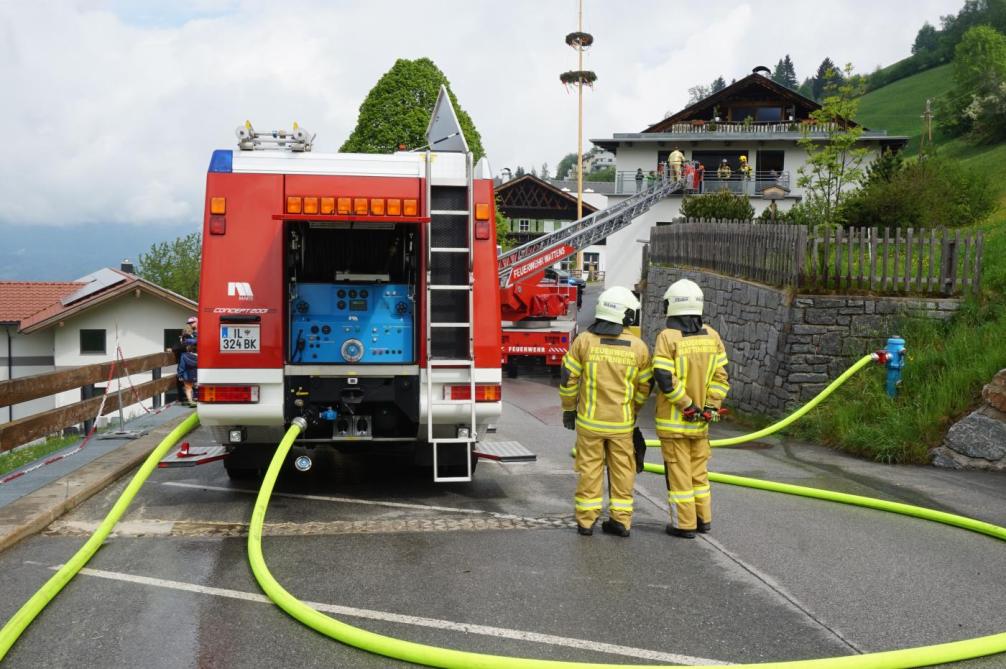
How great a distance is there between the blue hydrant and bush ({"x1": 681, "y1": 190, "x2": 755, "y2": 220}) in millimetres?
17628

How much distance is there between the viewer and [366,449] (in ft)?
25.8

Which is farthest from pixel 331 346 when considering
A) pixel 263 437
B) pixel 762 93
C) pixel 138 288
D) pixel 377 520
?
pixel 762 93

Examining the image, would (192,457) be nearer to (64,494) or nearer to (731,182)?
(64,494)

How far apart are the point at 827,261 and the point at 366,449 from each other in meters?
7.24

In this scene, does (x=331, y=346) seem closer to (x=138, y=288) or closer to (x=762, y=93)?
(x=138, y=288)

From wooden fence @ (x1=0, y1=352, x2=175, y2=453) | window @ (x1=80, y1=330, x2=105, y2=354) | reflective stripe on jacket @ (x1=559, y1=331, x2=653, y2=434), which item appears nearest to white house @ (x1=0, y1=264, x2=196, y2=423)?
window @ (x1=80, y1=330, x2=105, y2=354)

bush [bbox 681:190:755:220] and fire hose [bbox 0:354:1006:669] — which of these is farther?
bush [bbox 681:190:755:220]

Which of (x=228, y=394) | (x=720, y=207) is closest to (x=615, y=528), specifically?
(x=228, y=394)

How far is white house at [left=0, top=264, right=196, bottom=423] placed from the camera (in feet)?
128

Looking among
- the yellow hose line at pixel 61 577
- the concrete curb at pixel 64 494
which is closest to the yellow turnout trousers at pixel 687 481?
the yellow hose line at pixel 61 577

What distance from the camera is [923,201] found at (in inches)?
727

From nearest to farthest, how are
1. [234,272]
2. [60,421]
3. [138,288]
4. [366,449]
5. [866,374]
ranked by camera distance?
[234,272], [366,449], [60,421], [866,374], [138,288]

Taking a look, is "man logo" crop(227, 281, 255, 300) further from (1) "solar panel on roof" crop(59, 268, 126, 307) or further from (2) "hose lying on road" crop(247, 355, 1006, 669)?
(1) "solar panel on roof" crop(59, 268, 126, 307)

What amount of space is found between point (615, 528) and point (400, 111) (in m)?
26.0
